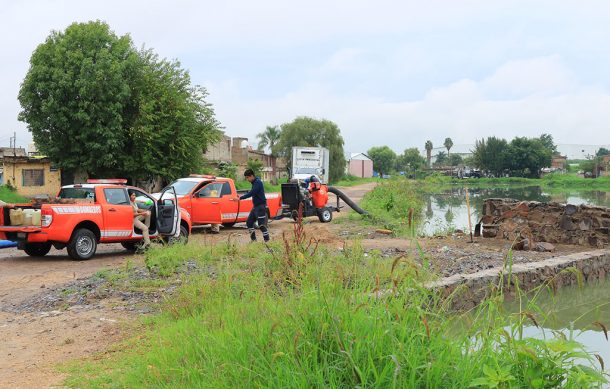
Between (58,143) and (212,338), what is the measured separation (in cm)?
3491

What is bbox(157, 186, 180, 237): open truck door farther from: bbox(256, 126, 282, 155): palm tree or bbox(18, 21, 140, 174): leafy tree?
bbox(256, 126, 282, 155): palm tree

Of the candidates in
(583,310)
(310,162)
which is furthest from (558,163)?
(583,310)

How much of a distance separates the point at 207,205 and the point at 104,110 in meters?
19.0

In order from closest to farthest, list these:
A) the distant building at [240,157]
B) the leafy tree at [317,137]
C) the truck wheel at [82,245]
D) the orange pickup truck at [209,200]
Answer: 1. the truck wheel at [82,245]
2. the orange pickup truck at [209,200]
3. the distant building at [240,157]
4. the leafy tree at [317,137]

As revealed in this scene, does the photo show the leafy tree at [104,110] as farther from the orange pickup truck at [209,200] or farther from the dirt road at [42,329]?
the dirt road at [42,329]

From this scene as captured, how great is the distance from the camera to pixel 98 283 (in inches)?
388

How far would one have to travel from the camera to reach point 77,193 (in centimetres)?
1420

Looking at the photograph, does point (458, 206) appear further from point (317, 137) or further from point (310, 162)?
point (317, 137)

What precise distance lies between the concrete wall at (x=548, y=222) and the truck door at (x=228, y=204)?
7.80m

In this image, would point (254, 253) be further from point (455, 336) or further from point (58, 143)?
point (58, 143)

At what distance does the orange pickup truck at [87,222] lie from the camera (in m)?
13.0

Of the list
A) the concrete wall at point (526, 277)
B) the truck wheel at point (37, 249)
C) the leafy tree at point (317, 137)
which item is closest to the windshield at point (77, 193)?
the truck wheel at point (37, 249)

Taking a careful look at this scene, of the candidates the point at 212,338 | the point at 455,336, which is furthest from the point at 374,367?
the point at 212,338

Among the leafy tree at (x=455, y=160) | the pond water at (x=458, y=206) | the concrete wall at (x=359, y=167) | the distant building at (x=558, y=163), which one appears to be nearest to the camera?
the pond water at (x=458, y=206)
